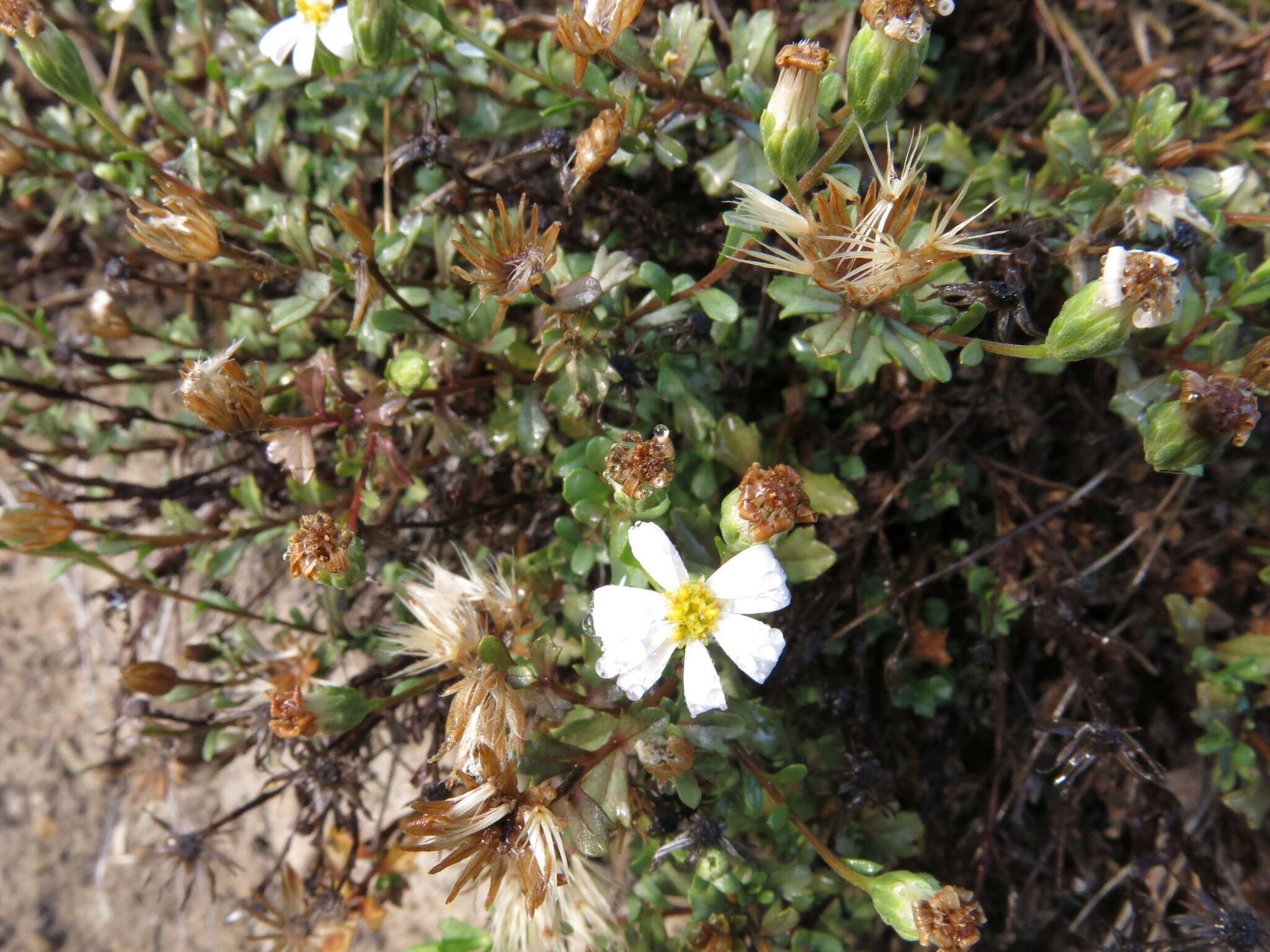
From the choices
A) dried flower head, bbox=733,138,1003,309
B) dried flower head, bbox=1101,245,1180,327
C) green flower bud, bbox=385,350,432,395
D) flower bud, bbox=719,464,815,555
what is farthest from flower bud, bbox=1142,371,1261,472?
green flower bud, bbox=385,350,432,395

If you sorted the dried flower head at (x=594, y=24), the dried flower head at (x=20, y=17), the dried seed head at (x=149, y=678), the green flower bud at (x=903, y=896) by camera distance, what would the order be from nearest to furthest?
the green flower bud at (x=903, y=896) → the dried flower head at (x=594, y=24) → the dried flower head at (x=20, y=17) → the dried seed head at (x=149, y=678)

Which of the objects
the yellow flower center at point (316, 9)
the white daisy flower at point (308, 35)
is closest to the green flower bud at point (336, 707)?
the white daisy flower at point (308, 35)

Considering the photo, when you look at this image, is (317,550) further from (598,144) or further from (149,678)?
(598,144)

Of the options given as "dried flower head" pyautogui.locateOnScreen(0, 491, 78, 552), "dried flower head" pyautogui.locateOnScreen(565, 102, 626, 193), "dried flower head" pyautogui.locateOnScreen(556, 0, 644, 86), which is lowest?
"dried flower head" pyautogui.locateOnScreen(0, 491, 78, 552)

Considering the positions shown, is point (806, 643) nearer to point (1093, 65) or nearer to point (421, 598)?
point (421, 598)

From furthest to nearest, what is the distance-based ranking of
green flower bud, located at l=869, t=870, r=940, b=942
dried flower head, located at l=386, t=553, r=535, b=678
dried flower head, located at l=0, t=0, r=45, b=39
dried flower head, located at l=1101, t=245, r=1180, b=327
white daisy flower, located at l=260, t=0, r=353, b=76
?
white daisy flower, located at l=260, t=0, r=353, b=76 → dried flower head, located at l=386, t=553, r=535, b=678 → dried flower head, located at l=0, t=0, r=45, b=39 → green flower bud, located at l=869, t=870, r=940, b=942 → dried flower head, located at l=1101, t=245, r=1180, b=327

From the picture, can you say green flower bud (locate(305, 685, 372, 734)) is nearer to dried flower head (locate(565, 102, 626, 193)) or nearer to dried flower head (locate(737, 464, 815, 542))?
dried flower head (locate(737, 464, 815, 542))

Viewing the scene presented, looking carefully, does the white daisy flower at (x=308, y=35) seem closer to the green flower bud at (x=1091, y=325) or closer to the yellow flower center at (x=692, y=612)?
the yellow flower center at (x=692, y=612)

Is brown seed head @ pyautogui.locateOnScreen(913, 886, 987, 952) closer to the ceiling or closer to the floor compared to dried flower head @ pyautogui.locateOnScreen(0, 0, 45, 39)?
closer to the floor
